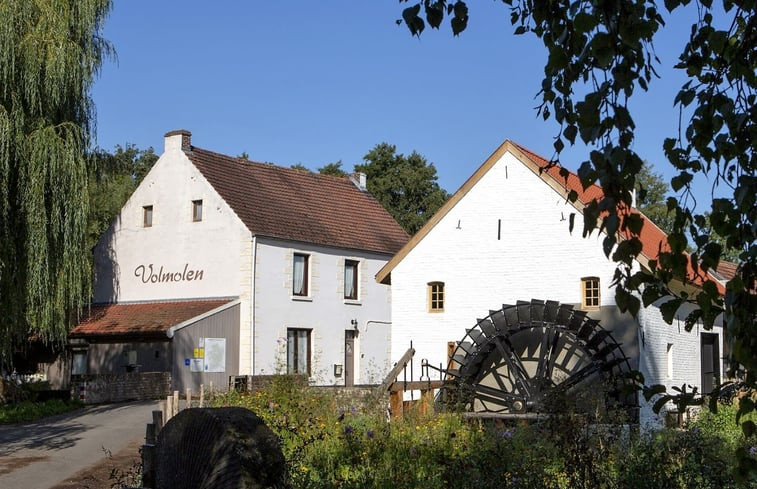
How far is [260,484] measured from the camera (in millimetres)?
6559

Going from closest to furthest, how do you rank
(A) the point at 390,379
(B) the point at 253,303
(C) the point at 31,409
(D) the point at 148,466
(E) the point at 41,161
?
(D) the point at 148,466 → (A) the point at 390,379 → (E) the point at 41,161 → (C) the point at 31,409 → (B) the point at 253,303

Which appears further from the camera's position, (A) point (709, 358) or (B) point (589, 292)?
(A) point (709, 358)

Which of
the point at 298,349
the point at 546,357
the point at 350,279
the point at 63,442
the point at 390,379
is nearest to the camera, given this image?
the point at 390,379

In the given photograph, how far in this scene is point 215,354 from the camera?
3048cm

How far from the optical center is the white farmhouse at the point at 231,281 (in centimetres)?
3094

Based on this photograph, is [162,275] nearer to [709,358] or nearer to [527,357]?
[527,357]

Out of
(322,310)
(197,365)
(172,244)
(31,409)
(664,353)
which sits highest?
(172,244)

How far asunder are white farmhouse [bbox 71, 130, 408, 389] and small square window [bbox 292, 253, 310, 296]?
5 cm

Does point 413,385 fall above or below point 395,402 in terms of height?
above

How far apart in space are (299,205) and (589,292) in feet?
54.2

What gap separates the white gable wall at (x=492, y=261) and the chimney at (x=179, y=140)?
498 inches

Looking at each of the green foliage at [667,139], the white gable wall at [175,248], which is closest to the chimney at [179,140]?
the white gable wall at [175,248]

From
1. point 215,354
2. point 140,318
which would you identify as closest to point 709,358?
point 215,354

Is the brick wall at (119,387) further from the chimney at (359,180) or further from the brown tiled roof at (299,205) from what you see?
the chimney at (359,180)
